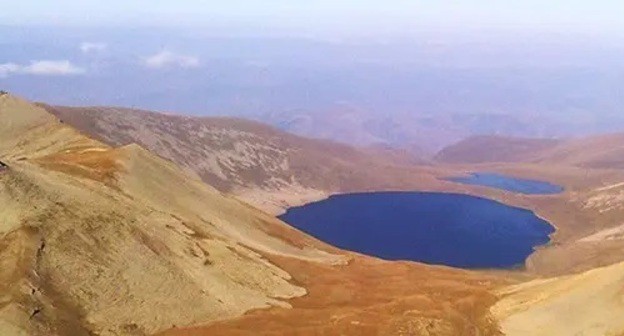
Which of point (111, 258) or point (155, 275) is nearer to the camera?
point (111, 258)

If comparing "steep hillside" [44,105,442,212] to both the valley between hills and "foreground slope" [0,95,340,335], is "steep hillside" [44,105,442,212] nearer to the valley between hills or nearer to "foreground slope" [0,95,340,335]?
the valley between hills

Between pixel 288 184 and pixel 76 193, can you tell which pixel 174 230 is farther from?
pixel 288 184

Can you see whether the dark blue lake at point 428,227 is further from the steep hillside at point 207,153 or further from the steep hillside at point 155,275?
the steep hillside at point 155,275

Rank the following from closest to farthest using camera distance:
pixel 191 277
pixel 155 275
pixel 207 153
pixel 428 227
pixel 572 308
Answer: pixel 155 275 < pixel 191 277 < pixel 572 308 < pixel 428 227 < pixel 207 153

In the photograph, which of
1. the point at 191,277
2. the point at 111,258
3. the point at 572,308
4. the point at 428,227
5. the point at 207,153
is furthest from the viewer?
the point at 207,153

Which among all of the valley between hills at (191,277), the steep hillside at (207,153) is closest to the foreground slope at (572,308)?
the valley between hills at (191,277)

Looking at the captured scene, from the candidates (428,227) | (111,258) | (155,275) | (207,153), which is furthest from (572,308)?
(207,153)

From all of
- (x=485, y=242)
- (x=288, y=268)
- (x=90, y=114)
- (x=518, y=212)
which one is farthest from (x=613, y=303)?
(x=90, y=114)

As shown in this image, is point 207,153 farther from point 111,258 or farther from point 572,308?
point 572,308

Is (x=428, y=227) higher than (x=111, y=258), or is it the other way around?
(x=111, y=258)
